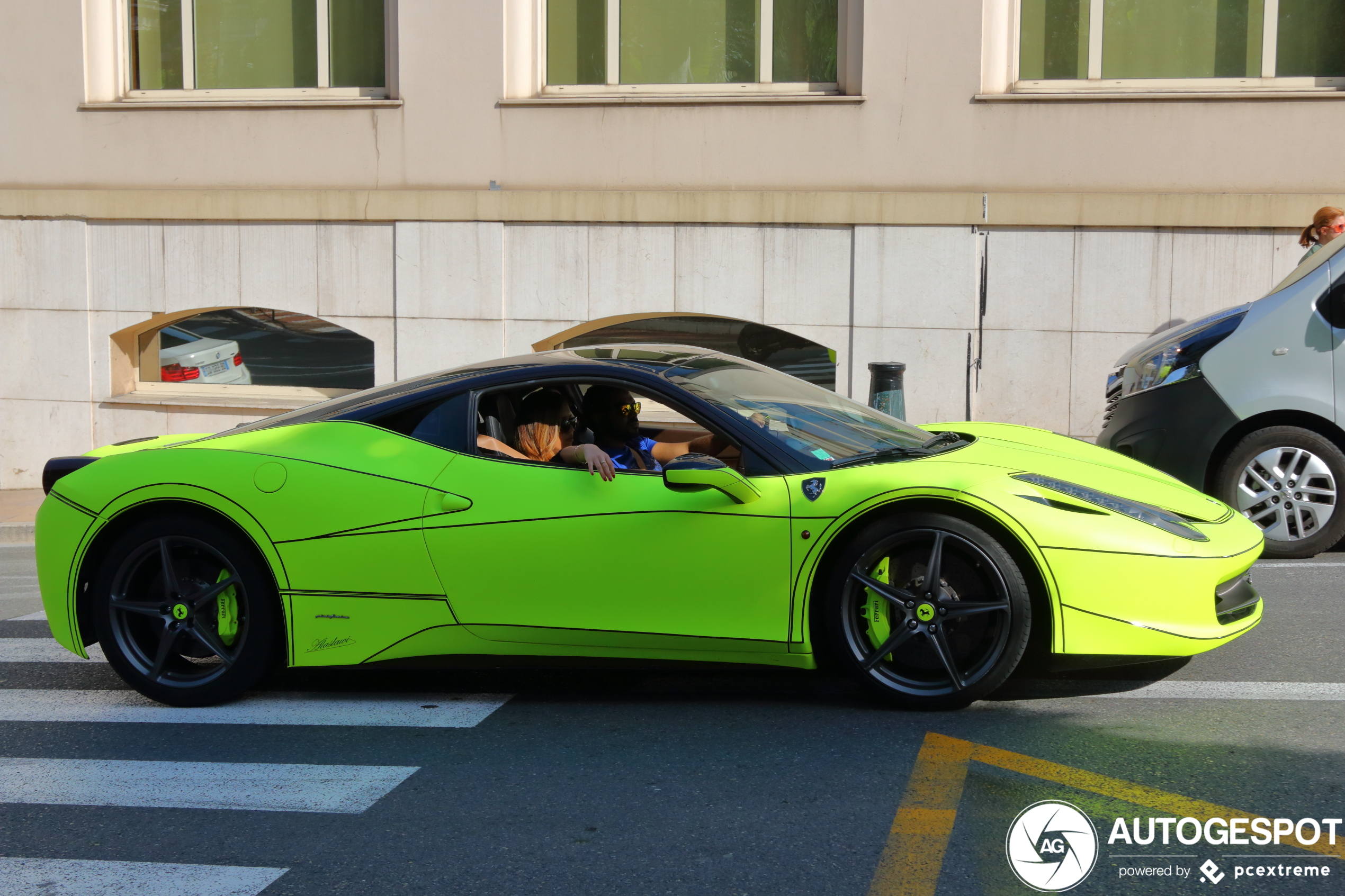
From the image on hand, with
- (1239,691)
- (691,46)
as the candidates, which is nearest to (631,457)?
(1239,691)

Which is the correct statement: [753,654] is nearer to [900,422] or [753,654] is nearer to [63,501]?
[900,422]

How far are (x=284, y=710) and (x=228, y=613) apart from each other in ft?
1.42

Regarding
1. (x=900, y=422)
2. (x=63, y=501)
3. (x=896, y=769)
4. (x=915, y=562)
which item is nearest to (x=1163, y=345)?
(x=900, y=422)

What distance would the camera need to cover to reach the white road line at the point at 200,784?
382 cm

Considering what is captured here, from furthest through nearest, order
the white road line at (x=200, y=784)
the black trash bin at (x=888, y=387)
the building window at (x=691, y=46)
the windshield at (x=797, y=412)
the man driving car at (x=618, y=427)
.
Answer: the building window at (x=691, y=46)
the black trash bin at (x=888, y=387)
the man driving car at (x=618, y=427)
the windshield at (x=797, y=412)
the white road line at (x=200, y=784)

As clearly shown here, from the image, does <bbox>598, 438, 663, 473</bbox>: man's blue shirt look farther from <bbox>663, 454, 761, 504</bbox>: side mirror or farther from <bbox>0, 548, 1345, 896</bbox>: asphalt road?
<bbox>0, 548, 1345, 896</bbox>: asphalt road

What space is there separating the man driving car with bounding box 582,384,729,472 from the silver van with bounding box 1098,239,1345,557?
3.83 meters

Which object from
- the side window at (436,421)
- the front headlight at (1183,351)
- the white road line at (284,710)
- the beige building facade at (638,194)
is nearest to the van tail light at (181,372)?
the beige building facade at (638,194)

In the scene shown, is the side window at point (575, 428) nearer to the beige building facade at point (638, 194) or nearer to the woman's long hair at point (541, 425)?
the woman's long hair at point (541, 425)

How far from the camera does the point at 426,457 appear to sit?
4.70 metres

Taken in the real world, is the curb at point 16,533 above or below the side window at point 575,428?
below

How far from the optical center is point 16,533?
33.3 ft

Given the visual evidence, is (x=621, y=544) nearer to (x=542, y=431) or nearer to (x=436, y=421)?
(x=542, y=431)

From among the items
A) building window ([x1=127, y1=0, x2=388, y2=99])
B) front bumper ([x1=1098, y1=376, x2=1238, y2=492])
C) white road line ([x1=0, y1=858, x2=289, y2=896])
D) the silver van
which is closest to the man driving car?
white road line ([x1=0, y1=858, x2=289, y2=896])
